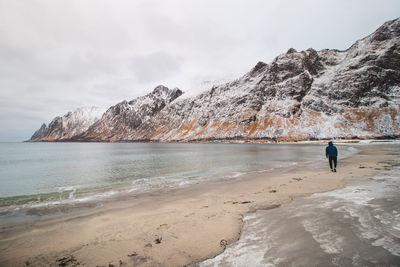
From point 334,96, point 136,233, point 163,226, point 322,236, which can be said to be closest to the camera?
point 322,236

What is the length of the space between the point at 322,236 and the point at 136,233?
6750 millimetres

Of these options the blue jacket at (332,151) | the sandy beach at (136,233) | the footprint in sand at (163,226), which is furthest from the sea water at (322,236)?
the blue jacket at (332,151)

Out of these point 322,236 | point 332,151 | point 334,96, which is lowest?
point 322,236

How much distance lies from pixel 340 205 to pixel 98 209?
43.7 feet

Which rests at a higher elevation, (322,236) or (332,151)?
(332,151)

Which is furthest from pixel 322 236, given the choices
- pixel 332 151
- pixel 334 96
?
pixel 334 96

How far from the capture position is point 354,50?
172625mm

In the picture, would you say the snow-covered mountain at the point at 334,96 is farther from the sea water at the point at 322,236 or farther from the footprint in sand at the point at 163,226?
the footprint in sand at the point at 163,226

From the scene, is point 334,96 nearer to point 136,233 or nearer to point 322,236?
point 322,236

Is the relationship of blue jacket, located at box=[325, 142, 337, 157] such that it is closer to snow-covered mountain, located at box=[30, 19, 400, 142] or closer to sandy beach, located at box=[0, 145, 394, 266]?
sandy beach, located at box=[0, 145, 394, 266]

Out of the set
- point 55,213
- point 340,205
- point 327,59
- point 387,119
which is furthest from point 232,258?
point 327,59

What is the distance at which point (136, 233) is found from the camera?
8008 millimetres

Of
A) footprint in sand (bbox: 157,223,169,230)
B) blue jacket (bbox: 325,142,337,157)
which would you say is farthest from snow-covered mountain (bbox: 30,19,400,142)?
footprint in sand (bbox: 157,223,169,230)

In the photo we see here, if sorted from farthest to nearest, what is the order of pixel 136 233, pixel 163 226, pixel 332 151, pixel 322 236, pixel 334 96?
pixel 334 96 → pixel 332 151 → pixel 163 226 → pixel 136 233 → pixel 322 236
